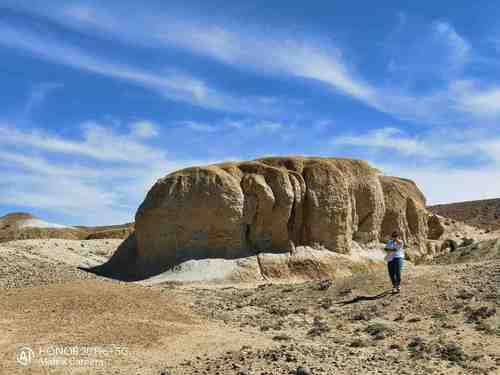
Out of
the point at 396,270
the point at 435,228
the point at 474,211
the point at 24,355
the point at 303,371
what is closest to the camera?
the point at 303,371

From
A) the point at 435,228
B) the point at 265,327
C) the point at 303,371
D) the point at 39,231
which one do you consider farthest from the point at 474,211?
the point at 303,371

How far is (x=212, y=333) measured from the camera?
457 inches

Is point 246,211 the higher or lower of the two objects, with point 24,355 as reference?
higher

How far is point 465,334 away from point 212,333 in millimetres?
4900

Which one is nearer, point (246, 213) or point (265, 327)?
point (265, 327)

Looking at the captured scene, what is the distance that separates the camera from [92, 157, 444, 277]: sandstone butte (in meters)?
24.9

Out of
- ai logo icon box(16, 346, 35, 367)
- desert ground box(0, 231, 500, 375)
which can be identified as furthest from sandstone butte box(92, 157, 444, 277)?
ai logo icon box(16, 346, 35, 367)

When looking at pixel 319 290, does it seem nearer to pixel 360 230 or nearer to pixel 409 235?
pixel 360 230

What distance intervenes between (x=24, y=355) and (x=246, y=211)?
1630cm

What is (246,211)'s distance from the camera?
83.1ft

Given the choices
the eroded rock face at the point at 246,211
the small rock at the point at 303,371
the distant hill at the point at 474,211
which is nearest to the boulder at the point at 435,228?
the eroded rock face at the point at 246,211

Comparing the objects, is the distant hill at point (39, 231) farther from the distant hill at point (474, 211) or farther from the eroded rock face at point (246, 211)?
the distant hill at point (474, 211)

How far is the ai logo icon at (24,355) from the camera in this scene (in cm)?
919

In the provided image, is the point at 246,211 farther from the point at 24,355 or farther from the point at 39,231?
the point at 39,231
